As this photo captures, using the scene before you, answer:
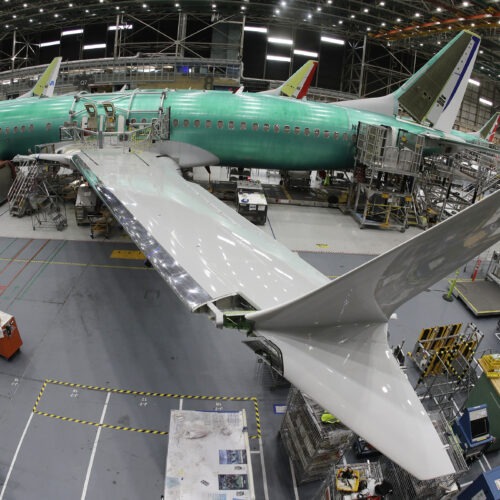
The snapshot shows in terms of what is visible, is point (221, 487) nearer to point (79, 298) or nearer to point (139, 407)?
point (139, 407)

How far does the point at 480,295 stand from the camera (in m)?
14.5

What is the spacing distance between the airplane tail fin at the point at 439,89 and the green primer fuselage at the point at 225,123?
2647 mm

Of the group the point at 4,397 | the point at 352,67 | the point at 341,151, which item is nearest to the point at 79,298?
the point at 4,397

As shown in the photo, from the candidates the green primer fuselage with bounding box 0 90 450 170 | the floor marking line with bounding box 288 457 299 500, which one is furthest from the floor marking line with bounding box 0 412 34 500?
the green primer fuselage with bounding box 0 90 450 170

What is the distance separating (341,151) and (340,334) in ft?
60.7

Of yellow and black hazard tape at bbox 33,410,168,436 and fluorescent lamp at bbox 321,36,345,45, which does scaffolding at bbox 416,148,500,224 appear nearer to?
yellow and black hazard tape at bbox 33,410,168,436

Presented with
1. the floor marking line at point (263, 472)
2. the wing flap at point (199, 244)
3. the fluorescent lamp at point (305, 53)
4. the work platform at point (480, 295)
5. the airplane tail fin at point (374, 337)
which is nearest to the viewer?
the airplane tail fin at point (374, 337)

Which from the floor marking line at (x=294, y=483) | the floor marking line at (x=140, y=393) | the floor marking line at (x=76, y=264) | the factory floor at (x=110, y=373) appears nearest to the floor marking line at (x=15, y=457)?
the factory floor at (x=110, y=373)

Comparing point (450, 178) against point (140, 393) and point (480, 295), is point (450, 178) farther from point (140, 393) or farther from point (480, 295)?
point (140, 393)

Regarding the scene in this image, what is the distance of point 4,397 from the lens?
346 inches

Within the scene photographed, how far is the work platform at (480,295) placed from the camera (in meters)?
13.7

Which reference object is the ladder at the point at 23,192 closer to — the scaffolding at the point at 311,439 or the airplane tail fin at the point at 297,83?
the scaffolding at the point at 311,439

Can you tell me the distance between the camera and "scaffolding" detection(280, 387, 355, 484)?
22.3ft

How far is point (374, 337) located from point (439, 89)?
20235 millimetres
